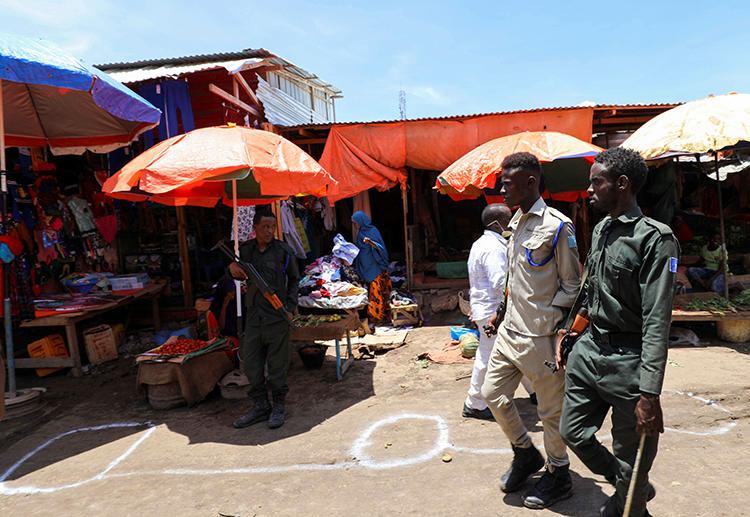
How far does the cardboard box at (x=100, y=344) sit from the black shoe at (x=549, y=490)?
20.4 ft

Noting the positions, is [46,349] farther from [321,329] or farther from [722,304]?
[722,304]

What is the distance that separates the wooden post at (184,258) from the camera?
8.37 meters

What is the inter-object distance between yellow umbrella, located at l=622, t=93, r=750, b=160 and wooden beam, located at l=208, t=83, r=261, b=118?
5.82 m

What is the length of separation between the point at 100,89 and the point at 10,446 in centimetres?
352

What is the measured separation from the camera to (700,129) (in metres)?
5.66

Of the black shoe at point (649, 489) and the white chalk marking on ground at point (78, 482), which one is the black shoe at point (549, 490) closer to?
the black shoe at point (649, 489)

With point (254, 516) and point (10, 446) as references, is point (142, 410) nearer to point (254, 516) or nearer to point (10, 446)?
point (10, 446)

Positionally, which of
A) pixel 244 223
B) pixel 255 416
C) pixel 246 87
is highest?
pixel 246 87

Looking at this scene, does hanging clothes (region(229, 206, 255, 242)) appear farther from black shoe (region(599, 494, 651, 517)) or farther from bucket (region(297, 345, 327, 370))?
black shoe (region(599, 494, 651, 517))

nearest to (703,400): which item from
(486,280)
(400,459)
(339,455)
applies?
(486,280)

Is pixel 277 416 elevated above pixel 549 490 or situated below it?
below

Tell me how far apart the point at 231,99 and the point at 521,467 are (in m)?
7.02

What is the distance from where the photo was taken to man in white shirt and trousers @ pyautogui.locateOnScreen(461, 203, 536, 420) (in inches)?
165

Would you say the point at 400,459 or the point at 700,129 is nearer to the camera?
the point at 400,459
